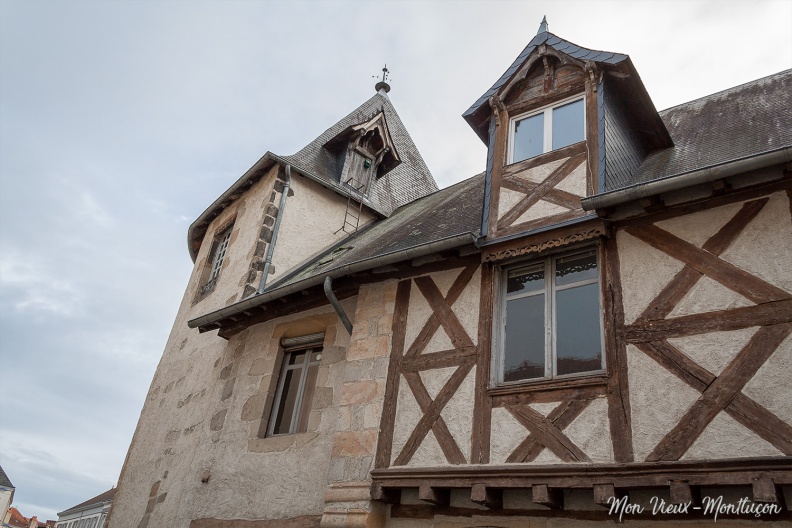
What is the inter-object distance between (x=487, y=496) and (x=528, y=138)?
3516 mm

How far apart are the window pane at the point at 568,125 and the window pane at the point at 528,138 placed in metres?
0.15

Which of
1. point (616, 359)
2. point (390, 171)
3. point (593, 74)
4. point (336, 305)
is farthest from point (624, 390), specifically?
point (390, 171)

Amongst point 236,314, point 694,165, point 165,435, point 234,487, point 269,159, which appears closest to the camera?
point 694,165

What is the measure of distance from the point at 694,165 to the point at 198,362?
664 cm

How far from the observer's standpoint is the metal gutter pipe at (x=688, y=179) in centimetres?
428

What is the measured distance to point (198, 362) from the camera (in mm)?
8758

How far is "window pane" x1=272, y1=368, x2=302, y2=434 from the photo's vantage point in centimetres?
694

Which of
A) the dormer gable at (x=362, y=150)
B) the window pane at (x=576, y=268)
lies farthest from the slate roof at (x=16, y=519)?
the window pane at (x=576, y=268)

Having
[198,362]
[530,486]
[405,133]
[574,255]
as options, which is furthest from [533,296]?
[405,133]

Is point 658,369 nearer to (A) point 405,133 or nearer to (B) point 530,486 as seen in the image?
(B) point 530,486

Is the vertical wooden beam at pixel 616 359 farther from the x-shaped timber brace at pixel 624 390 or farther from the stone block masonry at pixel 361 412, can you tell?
the stone block masonry at pixel 361 412

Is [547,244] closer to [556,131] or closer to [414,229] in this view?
[556,131]

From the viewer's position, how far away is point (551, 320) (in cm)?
513

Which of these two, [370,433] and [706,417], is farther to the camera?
[370,433]
